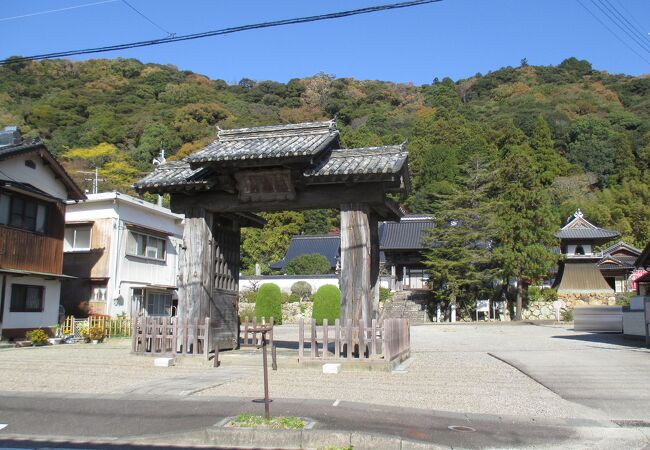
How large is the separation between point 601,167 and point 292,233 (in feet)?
127

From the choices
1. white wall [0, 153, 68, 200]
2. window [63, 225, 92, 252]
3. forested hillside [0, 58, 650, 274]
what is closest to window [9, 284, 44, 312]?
white wall [0, 153, 68, 200]

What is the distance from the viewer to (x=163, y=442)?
6375mm

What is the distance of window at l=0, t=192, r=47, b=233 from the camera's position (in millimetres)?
20547

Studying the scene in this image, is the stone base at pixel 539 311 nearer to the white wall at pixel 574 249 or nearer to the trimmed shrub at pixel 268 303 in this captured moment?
the white wall at pixel 574 249

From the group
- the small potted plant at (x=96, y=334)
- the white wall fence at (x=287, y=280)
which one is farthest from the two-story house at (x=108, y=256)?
the white wall fence at (x=287, y=280)

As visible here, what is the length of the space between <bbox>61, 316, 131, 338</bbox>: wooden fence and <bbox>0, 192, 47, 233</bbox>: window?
4115 millimetres

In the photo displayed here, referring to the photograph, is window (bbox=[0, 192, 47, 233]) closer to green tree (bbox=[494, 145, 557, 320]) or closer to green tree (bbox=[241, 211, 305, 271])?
green tree (bbox=[494, 145, 557, 320])

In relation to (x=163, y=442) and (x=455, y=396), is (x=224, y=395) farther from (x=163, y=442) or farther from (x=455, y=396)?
(x=455, y=396)

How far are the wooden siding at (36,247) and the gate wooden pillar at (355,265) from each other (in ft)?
47.3

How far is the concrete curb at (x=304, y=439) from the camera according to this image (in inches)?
239

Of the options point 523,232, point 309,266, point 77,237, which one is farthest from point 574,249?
point 77,237

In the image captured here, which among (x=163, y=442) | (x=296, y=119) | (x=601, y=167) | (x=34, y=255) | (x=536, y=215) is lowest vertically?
(x=163, y=442)

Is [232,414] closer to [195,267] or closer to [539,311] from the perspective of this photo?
[195,267]

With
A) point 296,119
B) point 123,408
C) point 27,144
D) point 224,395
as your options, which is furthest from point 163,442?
point 296,119
